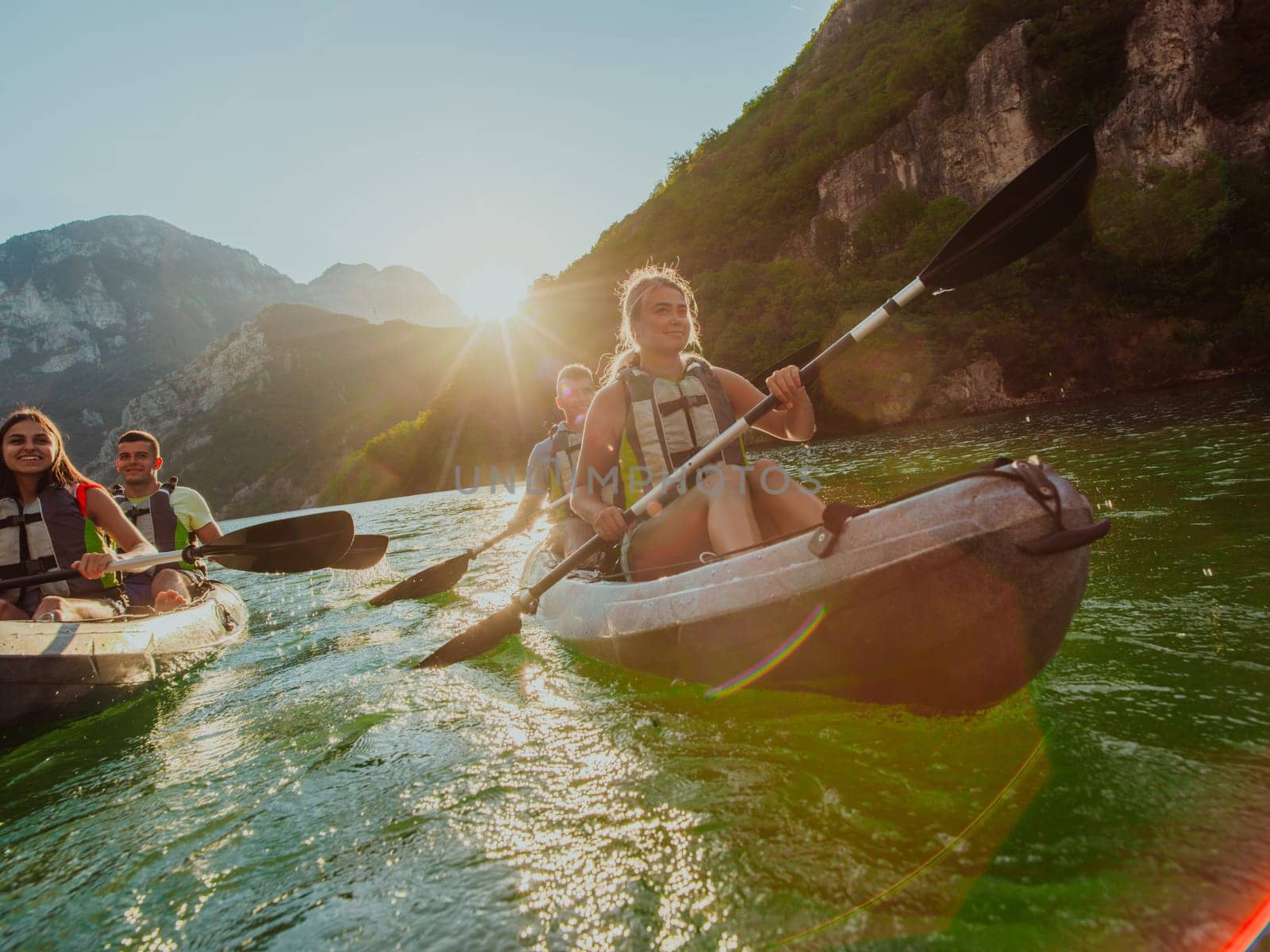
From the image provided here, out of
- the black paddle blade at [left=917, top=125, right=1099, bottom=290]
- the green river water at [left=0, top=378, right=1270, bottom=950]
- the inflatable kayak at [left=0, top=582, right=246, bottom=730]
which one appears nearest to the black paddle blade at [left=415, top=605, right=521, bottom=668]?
the green river water at [left=0, top=378, right=1270, bottom=950]

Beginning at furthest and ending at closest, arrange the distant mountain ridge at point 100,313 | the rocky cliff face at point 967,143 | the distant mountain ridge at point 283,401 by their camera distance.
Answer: the distant mountain ridge at point 100,313 → the distant mountain ridge at point 283,401 → the rocky cliff face at point 967,143

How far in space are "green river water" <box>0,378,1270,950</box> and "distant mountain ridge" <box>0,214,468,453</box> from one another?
15246cm

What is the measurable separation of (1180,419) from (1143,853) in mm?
14399

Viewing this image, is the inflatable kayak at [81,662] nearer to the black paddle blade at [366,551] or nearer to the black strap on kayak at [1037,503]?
the black paddle blade at [366,551]

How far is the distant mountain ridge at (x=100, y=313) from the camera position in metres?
133

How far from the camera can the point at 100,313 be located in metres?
156

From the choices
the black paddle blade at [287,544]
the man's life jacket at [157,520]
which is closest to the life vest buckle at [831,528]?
the black paddle blade at [287,544]

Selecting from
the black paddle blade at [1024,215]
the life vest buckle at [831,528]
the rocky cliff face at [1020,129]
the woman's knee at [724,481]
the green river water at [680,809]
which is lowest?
the green river water at [680,809]

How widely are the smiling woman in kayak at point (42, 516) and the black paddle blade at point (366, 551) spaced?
5.00 ft

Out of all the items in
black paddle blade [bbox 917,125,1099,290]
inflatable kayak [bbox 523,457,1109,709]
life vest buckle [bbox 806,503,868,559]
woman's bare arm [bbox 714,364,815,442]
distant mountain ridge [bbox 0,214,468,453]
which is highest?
distant mountain ridge [bbox 0,214,468,453]

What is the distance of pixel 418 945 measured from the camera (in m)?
1.54

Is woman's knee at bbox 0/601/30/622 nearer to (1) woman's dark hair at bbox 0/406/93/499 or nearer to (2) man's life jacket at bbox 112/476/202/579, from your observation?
(1) woman's dark hair at bbox 0/406/93/499

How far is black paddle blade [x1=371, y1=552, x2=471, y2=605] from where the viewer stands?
6609 mm

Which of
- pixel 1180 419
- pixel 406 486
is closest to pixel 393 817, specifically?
pixel 1180 419
